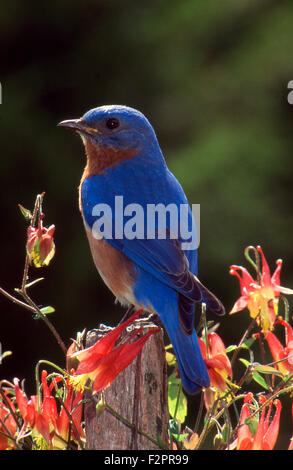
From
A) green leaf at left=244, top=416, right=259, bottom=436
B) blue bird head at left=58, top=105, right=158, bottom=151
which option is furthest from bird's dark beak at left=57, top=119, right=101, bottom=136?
green leaf at left=244, top=416, right=259, bottom=436

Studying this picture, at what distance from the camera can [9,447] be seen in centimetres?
207

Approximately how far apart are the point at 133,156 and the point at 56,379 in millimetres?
1294

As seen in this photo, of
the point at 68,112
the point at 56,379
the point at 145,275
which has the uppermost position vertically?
the point at 68,112

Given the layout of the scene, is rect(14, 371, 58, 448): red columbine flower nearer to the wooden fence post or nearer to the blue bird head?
the wooden fence post

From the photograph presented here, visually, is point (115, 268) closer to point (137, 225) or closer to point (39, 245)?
point (137, 225)

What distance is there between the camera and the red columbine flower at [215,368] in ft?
7.30

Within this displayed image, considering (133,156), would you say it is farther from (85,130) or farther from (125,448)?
(125,448)

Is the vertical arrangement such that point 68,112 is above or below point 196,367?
above

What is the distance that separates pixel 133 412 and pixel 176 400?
0.69ft

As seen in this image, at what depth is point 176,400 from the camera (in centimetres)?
234

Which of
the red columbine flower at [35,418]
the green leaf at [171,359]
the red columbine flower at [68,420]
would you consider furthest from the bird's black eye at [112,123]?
the red columbine flower at [35,418]

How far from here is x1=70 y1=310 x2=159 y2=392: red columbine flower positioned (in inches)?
81.3

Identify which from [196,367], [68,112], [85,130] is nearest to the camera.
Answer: [196,367]

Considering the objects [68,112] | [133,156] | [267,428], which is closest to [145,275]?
[133,156]
